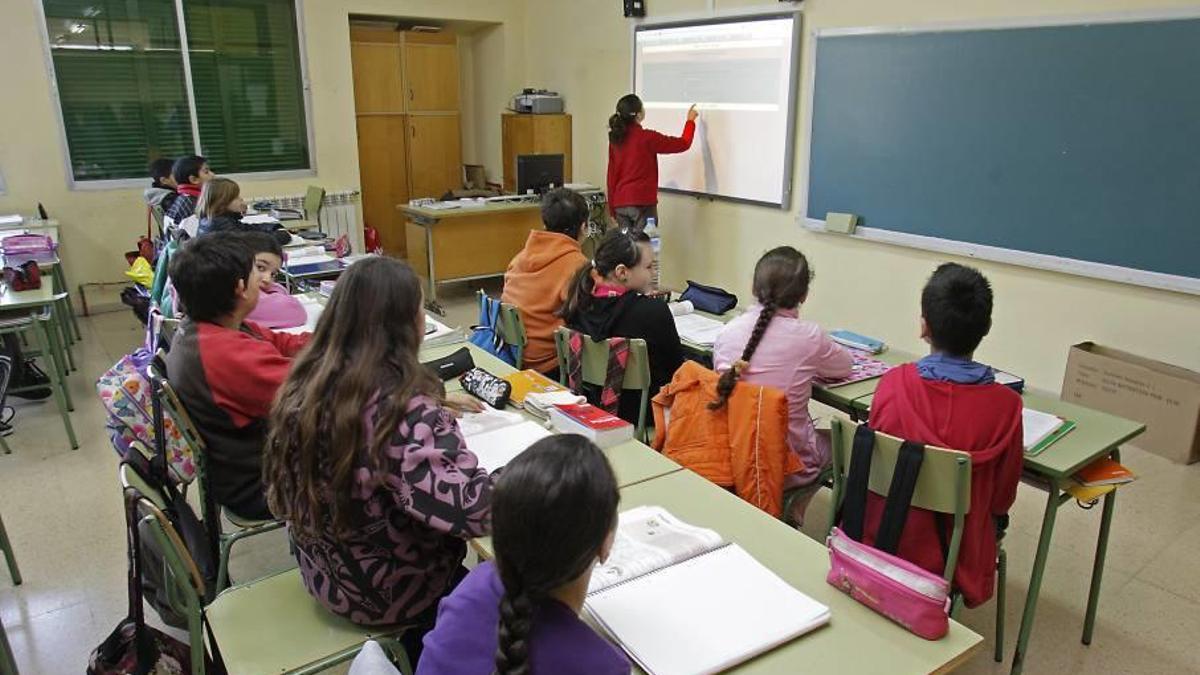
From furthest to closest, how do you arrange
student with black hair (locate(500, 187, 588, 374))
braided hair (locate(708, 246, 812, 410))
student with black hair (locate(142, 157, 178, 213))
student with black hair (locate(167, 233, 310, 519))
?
student with black hair (locate(142, 157, 178, 213)), student with black hair (locate(500, 187, 588, 374)), braided hair (locate(708, 246, 812, 410)), student with black hair (locate(167, 233, 310, 519))

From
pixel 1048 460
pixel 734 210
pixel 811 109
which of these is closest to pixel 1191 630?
pixel 1048 460

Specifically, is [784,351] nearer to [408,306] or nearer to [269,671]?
[408,306]

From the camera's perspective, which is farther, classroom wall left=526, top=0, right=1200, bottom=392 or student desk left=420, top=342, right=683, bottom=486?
classroom wall left=526, top=0, right=1200, bottom=392

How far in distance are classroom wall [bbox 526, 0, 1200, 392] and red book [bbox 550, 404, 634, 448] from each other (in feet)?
9.95

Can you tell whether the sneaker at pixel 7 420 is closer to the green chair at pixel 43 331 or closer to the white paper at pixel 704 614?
the green chair at pixel 43 331

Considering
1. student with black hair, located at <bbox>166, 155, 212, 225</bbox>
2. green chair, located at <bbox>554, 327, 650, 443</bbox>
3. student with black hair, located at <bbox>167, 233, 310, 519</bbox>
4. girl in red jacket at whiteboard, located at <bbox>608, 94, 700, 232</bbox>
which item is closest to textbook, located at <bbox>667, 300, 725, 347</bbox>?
green chair, located at <bbox>554, 327, 650, 443</bbox>

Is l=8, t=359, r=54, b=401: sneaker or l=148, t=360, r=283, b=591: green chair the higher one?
l=148, t=360, r=283, b=591: green chair

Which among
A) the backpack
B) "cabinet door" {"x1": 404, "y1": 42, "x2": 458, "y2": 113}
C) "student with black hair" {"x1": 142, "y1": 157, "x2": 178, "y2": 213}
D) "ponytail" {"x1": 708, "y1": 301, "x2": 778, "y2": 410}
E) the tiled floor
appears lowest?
the tiled floor

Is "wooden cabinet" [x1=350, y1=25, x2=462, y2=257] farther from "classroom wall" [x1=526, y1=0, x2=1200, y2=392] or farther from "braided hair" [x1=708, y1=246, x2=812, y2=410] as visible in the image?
"braided hair" [x1=708, y1=246, x2=812, y2=410]

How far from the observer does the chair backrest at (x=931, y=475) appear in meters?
1.70

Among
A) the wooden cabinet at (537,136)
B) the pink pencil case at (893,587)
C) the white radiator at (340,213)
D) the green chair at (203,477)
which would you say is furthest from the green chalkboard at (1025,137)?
the white radiator at (340,213)

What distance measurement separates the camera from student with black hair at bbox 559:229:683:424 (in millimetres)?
2604

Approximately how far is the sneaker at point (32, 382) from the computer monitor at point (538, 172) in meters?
3.54

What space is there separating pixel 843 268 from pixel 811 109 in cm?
103
